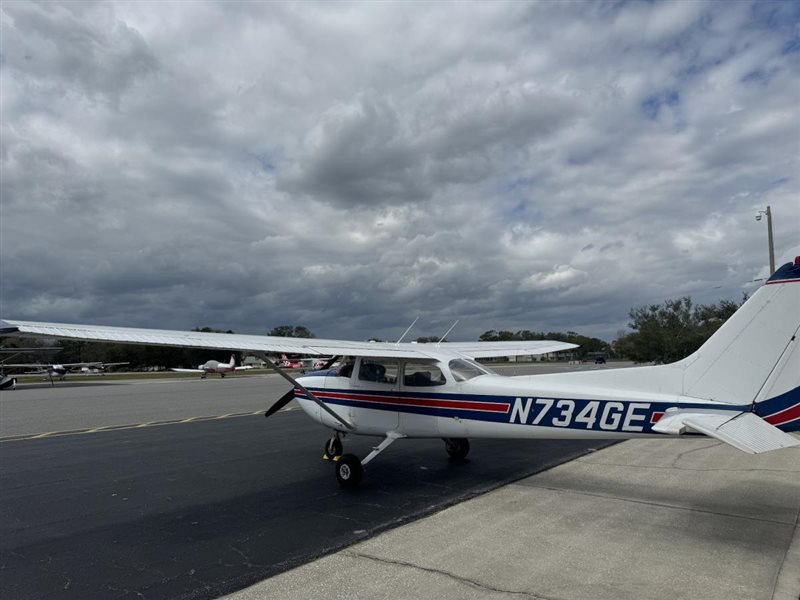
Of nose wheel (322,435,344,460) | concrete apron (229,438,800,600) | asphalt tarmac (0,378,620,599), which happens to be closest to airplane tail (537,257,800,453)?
concrete apron (229,438,800,600)

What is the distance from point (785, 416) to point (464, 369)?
12.7 feet

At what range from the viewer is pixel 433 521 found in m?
6.12

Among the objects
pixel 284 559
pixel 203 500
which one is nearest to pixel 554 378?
pixel 284 559

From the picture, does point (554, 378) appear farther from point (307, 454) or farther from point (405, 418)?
point (307, 454)

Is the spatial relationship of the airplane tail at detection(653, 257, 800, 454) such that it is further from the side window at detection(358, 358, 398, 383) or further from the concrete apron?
the side window at detection(358, 358, 398, 383)

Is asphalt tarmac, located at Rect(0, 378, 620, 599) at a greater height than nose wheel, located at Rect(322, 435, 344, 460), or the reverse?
nose wheel, located at Rect(322, 435, 344, 460)

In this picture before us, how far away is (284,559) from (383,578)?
108 cm

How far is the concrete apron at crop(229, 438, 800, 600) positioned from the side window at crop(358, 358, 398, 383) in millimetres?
2337

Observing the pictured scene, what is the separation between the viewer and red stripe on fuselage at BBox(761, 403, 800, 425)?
217 inches

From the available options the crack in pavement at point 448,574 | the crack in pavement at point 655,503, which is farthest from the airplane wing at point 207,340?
the crack in pavement at point 448,574

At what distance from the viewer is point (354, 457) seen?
25.8 ft

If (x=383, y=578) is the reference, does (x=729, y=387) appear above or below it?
above

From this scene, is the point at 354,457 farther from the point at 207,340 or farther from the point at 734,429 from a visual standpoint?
the point at 734,429

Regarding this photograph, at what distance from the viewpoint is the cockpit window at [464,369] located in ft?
25.6
